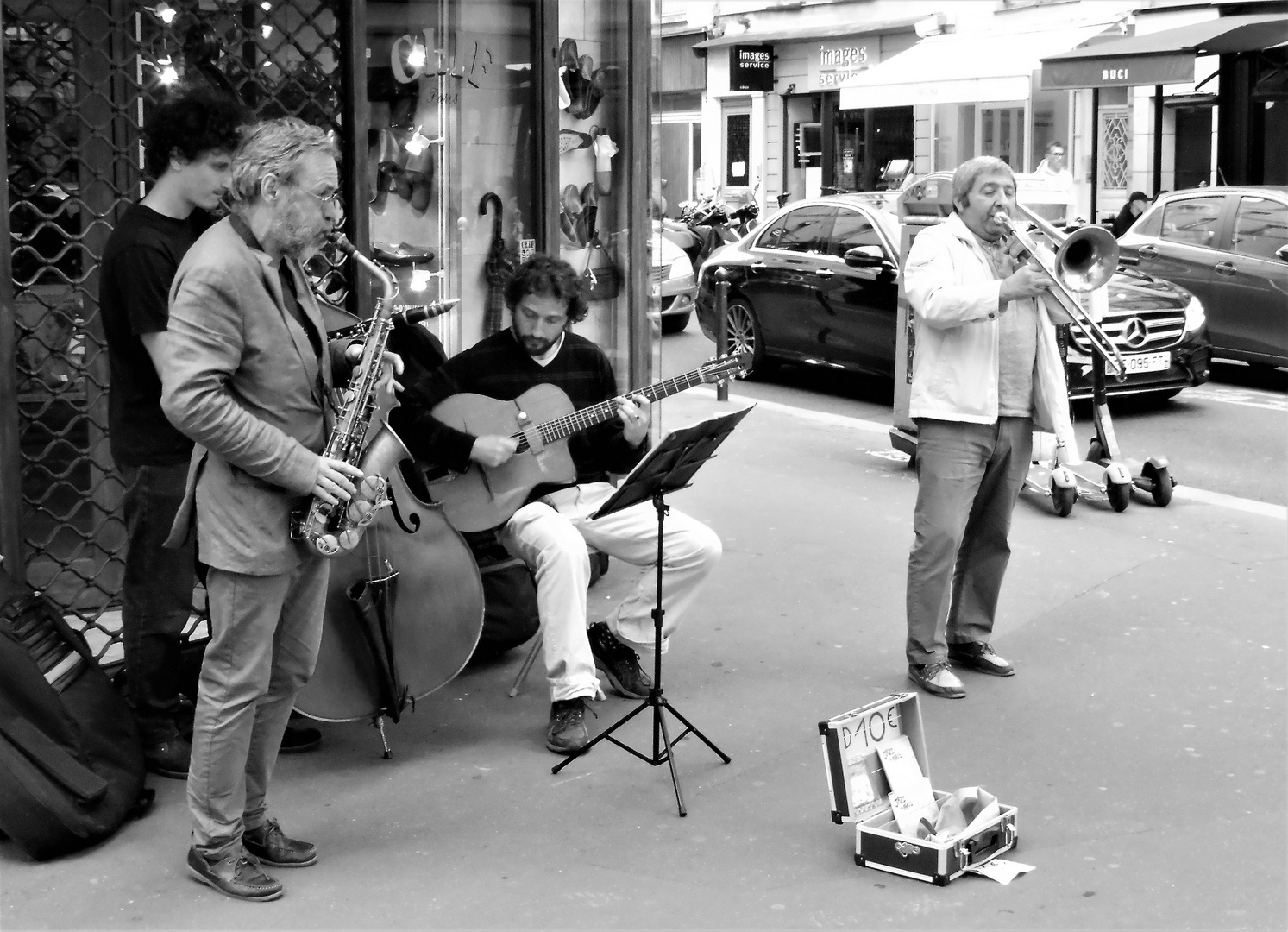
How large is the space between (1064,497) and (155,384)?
16.3 feet

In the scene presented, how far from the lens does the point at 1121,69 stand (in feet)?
66.6

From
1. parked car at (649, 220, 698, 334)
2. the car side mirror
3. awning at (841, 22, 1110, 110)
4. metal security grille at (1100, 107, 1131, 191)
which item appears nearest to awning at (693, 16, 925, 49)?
awning at (841, 22, 1110, 110)

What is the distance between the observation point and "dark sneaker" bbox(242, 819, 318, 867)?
4113mm

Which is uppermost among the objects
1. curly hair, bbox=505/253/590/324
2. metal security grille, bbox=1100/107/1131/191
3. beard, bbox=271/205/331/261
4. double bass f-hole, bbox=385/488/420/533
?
metal security grille, bbox=1100/107/1131/191

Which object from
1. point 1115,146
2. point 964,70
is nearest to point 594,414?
point 964,70

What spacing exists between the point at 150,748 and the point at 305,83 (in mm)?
2681

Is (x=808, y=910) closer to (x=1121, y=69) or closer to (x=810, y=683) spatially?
(x=810, y=683)

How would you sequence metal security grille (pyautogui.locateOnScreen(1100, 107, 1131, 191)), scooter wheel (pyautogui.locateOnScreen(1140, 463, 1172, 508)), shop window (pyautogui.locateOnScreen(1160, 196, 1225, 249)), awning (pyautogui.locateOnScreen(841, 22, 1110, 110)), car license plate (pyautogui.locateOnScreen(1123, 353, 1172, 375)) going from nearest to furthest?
1. scooter wheel (pyautogui.locateOnScreen(1140, 463, 1172, 508))
2. car license plate (pyautogui.locateOnScreen(1123, 353, 1172, 375))
3. shop window (pyautogui.locateOnScreen(1160, 196, 1225, 249))
4. awning (pyautogui.locateOnScreen(841, 22, 1110, 110))
5. metal security grille (pyautogui.locateOnScreen(1100, 107, 1131, 191))

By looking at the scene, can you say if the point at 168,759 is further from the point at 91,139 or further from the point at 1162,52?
the point at 1162,52

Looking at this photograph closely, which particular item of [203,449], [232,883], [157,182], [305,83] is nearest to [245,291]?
[203,449]

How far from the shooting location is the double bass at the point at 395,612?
474cm

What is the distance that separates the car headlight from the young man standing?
311 inches

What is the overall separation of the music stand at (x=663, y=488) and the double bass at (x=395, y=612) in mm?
495

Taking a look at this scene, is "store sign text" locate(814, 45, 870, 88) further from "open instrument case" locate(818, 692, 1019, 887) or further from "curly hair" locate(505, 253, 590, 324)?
"open instrument case" locate(818, 692, 1019, 887)
